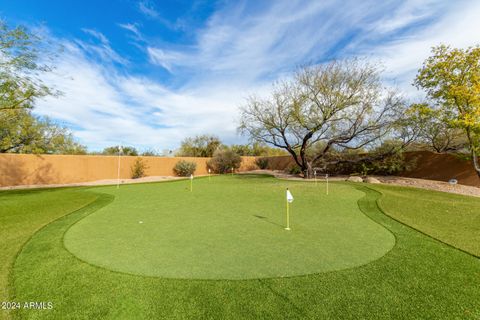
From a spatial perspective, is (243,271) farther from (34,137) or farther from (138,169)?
(34,137)

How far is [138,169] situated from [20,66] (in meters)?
10.8

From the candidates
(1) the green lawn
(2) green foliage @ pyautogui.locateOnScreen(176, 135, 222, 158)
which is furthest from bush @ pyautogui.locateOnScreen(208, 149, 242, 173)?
(1) the green lawn

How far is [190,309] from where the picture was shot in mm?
2211

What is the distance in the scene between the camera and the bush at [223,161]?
2331 centimetres

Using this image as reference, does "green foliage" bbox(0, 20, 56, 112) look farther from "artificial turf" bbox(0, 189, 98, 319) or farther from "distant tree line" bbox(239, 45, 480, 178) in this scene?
"distant tree line" bbox(239, 45, 480, 178)

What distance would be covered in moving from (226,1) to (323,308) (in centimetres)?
1130

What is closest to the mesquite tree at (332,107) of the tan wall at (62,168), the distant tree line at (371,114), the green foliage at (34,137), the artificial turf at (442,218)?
the distant tree line at (371,114)

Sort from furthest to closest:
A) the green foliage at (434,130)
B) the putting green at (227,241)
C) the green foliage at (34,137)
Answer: the green foliage at (34,137) → the green foliage at (434,130) → the putting green at (227,241)

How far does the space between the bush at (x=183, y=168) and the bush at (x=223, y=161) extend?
305cm

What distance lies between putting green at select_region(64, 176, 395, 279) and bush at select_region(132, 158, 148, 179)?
13.0 m

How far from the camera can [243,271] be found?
2.83 meters

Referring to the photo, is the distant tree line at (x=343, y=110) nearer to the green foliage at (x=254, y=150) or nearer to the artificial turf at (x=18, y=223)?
the artificial turf at (x=18, y=223)

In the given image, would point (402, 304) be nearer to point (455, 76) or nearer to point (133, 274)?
point (133, 274)

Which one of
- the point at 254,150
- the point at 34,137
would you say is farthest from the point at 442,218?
the point at 254,150
